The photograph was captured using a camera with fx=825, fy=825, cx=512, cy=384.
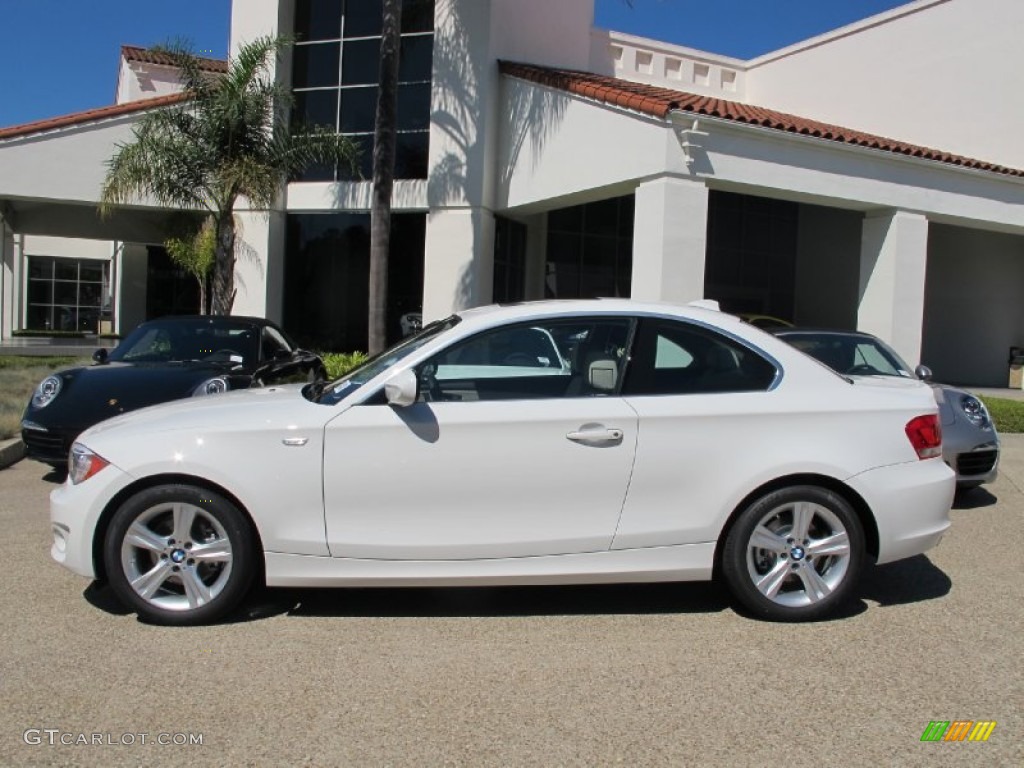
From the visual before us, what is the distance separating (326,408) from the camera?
400cm

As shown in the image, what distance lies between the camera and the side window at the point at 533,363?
4078mm

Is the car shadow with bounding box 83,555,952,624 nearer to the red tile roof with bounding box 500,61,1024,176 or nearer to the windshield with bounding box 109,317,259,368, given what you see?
the windshield with bounding box 109,317,259,368

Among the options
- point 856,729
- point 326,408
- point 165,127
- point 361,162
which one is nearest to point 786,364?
point 856,729

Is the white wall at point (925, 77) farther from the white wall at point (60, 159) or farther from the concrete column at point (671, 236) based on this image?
the white wall at point (60, 159)

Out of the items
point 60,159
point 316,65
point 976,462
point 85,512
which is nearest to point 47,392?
point 85,512

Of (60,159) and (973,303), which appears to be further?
(973,303)

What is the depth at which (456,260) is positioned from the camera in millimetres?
15828

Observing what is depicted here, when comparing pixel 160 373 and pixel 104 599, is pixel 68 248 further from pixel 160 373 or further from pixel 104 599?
pixel 104 599

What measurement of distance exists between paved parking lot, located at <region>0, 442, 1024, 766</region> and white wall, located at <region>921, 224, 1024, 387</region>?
1743 cm

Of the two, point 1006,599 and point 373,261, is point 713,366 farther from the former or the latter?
point 373,261

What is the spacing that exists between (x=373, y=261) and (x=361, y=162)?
474 cm

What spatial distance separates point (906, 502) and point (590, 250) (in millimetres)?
15270

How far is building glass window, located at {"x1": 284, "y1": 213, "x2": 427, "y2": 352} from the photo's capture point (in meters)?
16.6

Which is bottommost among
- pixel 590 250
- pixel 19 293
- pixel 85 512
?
pixel 85 512
